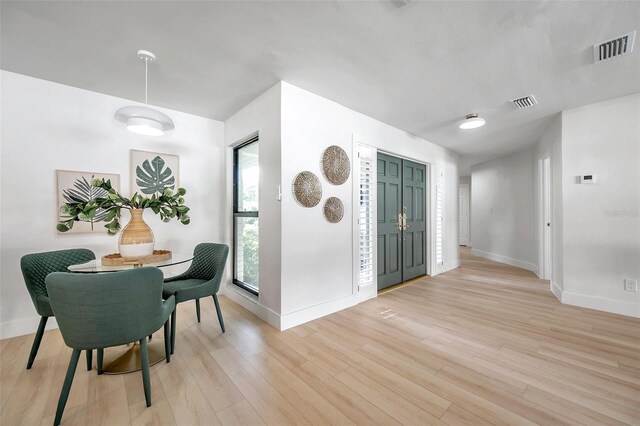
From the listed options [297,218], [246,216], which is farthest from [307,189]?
[246,216]

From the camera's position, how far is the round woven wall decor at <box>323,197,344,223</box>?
2.97 metres

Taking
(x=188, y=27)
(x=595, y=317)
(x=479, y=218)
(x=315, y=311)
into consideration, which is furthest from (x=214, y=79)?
(x=479, y=218)

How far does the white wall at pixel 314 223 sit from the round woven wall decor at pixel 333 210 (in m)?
0.07

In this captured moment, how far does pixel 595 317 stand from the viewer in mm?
2846

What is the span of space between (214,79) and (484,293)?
4.55m

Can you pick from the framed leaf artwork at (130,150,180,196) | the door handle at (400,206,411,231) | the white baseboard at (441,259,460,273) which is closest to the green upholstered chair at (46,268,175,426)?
the framed leaf artwork at (130,150,180,196)

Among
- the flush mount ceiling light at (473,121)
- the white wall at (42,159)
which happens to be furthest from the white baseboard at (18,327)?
the flush mount ceiling light at (473,121)

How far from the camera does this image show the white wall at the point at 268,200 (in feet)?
8.66

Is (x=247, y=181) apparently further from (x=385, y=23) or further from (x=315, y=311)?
(x=385, y=23)

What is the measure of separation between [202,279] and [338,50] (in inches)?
102

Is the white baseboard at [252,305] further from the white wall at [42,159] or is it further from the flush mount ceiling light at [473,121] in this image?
the flush mount ceiling light at [473,121]

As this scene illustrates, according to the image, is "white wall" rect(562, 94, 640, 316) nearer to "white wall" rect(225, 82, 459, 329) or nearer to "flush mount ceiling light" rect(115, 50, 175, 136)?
"white wall" rect(225, 82, 459, 329)

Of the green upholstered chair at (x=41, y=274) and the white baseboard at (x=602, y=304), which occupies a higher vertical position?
the green upholstered chair at (x=41, y=274)

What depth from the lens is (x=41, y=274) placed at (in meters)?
2.07
